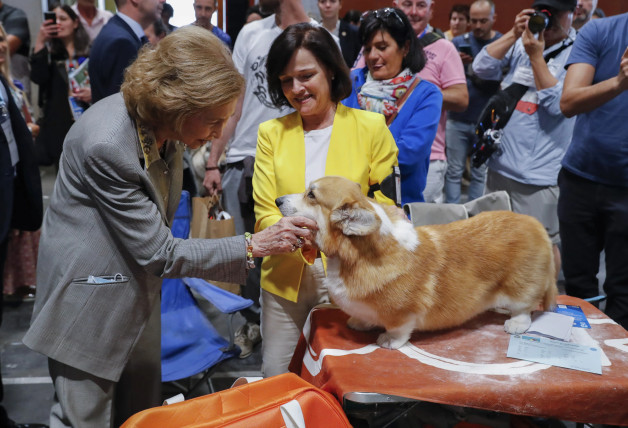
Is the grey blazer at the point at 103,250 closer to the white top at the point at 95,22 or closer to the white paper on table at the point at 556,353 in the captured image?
the white paper on table at the point at 556,353

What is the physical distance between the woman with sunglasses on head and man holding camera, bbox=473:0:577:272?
84 cm

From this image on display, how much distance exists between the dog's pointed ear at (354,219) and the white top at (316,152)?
417 mm

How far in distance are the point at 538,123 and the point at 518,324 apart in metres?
2.02

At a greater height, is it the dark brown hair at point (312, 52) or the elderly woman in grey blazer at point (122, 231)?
the dark brown hair at point (312, 52)

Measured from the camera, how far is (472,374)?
1604mm

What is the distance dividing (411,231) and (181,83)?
2.80 feet

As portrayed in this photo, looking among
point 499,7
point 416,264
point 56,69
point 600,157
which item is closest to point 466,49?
point 499,7

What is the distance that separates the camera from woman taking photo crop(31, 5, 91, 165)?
5145 millimetres

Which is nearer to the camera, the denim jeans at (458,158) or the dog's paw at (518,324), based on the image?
the dog's paw at (518,324)

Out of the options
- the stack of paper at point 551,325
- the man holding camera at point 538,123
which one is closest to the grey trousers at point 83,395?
the stack of paper at point 551,325

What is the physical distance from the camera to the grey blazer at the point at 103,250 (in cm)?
162

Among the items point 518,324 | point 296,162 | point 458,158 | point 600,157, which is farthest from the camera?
point 458,158

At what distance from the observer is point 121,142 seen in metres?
1.61

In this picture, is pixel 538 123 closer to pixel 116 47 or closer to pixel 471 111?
pixel 471 111
